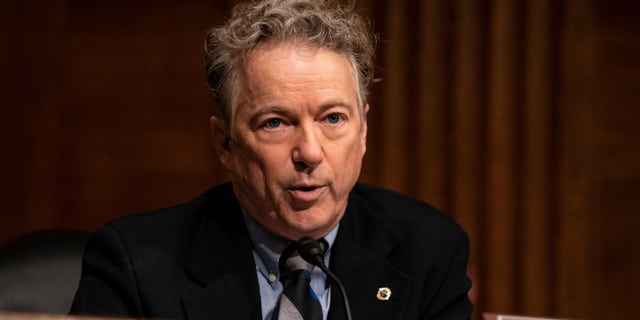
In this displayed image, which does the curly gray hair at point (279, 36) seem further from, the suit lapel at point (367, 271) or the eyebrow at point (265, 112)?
the suit lapel at point (367, 271)

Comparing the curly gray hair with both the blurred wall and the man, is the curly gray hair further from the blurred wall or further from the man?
the blurred wall

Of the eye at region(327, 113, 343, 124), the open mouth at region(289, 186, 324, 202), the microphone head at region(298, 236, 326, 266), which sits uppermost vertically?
the eye at region(327, 113, 343, 124)

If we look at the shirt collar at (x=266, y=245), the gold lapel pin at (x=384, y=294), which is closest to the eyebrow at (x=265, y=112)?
the shirt collar at (x=266, y=245)

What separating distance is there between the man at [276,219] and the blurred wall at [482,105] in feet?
5.48

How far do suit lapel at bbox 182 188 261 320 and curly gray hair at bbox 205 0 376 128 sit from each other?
0.93ft

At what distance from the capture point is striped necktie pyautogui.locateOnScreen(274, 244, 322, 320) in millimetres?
2031

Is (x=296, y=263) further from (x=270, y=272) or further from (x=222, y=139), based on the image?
(x=222, y=139)

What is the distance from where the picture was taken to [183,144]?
414 centimetres

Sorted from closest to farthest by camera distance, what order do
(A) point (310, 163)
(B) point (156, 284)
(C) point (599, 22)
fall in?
1. (A) point (310, 163)
2. (B) point (156, 284)
3. (C) point (599, 22)

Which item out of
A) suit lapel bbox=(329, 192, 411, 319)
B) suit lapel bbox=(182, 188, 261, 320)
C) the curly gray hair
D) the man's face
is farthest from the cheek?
suit lapel bbox=(329, 192, 411, 319)

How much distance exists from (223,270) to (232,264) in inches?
1.0

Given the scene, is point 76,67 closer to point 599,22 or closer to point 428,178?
point 428,178

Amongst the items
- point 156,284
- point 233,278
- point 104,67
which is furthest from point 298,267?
point 104,67

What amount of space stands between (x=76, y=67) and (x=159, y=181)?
2.06ft
